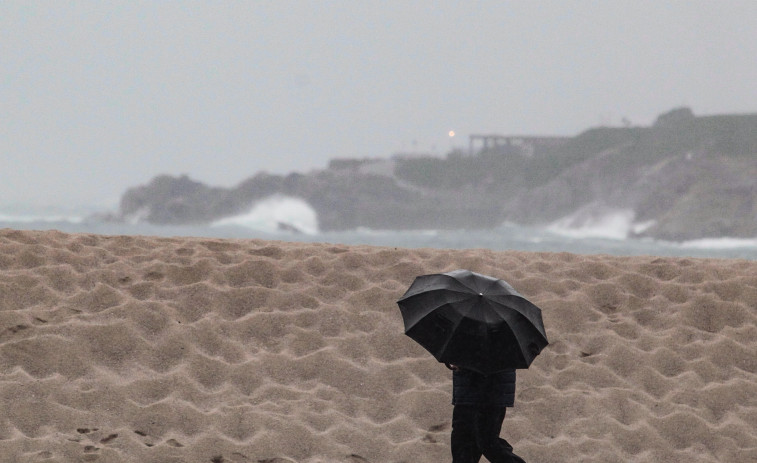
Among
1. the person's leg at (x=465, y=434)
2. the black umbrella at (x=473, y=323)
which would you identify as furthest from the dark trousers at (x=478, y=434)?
the black umbrella at (x=473, y=323)

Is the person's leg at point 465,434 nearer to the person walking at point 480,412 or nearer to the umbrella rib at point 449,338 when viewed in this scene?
the person walking at point 480,412

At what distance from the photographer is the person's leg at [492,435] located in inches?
125

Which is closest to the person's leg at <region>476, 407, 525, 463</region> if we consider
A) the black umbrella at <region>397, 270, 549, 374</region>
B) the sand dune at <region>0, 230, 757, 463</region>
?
the black umbrella at <region>397, 270, 549, 374</region>

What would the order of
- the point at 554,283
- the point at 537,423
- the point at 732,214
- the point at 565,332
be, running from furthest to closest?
the point at 732,214
the point at 554,283
the point at 565,332
the point at 537,423

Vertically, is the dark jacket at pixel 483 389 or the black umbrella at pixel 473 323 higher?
the black umbrella at pixel 473 323

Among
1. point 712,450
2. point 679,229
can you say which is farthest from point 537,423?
point 679,229

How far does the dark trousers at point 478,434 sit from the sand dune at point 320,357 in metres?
0.64

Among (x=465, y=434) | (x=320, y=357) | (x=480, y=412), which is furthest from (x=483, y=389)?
(x=320, y=357)

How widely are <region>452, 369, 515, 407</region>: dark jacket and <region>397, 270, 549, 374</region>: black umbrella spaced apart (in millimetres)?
76

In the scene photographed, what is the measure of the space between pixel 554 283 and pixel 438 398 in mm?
1963

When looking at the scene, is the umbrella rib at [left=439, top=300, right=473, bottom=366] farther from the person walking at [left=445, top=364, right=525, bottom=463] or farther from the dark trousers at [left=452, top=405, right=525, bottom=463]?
the dark trousers at [left=452, top=405, right=525, bottom=463]

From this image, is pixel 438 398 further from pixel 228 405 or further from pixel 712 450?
pixel 712 450

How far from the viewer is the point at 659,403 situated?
14.5 feet

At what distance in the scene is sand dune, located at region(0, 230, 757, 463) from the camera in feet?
12.7
